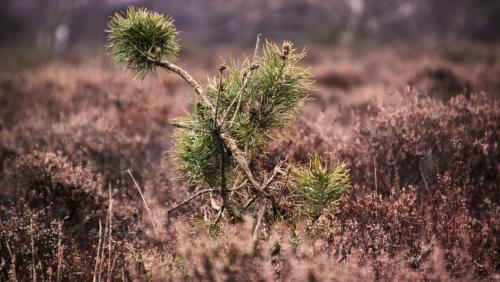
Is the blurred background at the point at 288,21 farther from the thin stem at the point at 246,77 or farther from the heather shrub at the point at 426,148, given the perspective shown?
the thin stem at the point at 246,77

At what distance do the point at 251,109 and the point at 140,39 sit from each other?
0.60 meters

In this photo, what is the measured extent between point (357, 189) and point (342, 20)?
19.6m

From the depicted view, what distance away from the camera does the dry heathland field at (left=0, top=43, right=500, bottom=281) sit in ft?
5.62

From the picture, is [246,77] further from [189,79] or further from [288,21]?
[288,21]

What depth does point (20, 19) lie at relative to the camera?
23.4 meters

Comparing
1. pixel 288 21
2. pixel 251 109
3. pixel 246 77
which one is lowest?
pixel 251 109

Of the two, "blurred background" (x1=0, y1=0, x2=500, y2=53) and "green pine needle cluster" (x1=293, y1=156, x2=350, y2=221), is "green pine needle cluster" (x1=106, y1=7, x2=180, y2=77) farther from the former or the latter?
"blurred background" (x1=0, y1=0, x2=500, y2=53)

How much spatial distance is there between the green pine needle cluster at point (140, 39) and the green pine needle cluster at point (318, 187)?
84cm

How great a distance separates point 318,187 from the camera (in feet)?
5.78

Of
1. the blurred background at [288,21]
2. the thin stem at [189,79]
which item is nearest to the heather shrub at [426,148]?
the thin stem at [189,79]

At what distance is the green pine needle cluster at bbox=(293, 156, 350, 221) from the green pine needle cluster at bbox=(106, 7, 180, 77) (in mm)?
839

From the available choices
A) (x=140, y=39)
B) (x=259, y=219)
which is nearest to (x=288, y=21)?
(x=140, y=39)

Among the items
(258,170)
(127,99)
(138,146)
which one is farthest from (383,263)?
(127,99)

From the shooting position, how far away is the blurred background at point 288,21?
18.4 m
